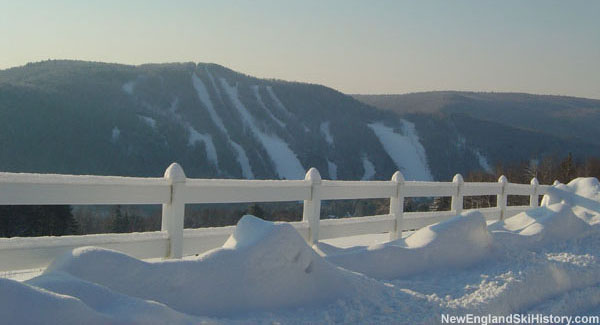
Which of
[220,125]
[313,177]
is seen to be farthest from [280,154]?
[313,177]

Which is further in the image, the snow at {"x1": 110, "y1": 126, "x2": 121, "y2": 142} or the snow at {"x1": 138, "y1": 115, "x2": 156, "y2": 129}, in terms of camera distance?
the snow at {"x1": 138, "y1": 115, "x2": 156, "y2": 129}

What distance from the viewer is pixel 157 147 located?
5010 inches

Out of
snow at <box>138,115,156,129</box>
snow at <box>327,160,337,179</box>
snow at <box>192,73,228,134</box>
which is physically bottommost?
snow at <box>327,160,337,179</box>

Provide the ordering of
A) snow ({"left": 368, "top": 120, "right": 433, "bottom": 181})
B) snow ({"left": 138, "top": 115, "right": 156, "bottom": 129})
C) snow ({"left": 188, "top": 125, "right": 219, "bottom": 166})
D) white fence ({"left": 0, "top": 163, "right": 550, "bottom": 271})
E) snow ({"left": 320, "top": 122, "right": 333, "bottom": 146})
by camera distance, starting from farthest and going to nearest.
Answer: snow ({"left": 320, "top": 122, "right": 333, "bottom": 146}) < snow ({"left": 368, "top": 120, "right": 433, "bottom": 181}) < snow ({"left": 188, "top": 125, "right": 219, "bottom": 166}) < snow ({"left": 138, "top": 115, "right": 156, "bottom": 129}) < white fence ({"left": 0, "top": 163, "right": 550, "bottom": 271})

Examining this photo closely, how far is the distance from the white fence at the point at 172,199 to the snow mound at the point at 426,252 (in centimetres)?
143

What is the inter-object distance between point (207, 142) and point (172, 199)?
14188cm

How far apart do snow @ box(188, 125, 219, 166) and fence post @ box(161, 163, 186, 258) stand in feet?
431

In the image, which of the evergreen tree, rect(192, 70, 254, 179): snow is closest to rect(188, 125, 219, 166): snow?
rect(192, 70, 254, 179): snow

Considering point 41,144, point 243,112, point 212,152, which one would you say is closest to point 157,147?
point 212,152

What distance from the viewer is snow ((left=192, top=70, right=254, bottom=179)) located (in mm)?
142375

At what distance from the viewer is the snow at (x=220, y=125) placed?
142 m

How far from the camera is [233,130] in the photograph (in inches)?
6786

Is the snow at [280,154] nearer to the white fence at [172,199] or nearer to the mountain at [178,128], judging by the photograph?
the mountain at [178,128]

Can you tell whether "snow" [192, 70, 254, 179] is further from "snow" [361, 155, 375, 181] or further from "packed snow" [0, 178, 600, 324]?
"packed snow" [0, 178, 600, 324]
